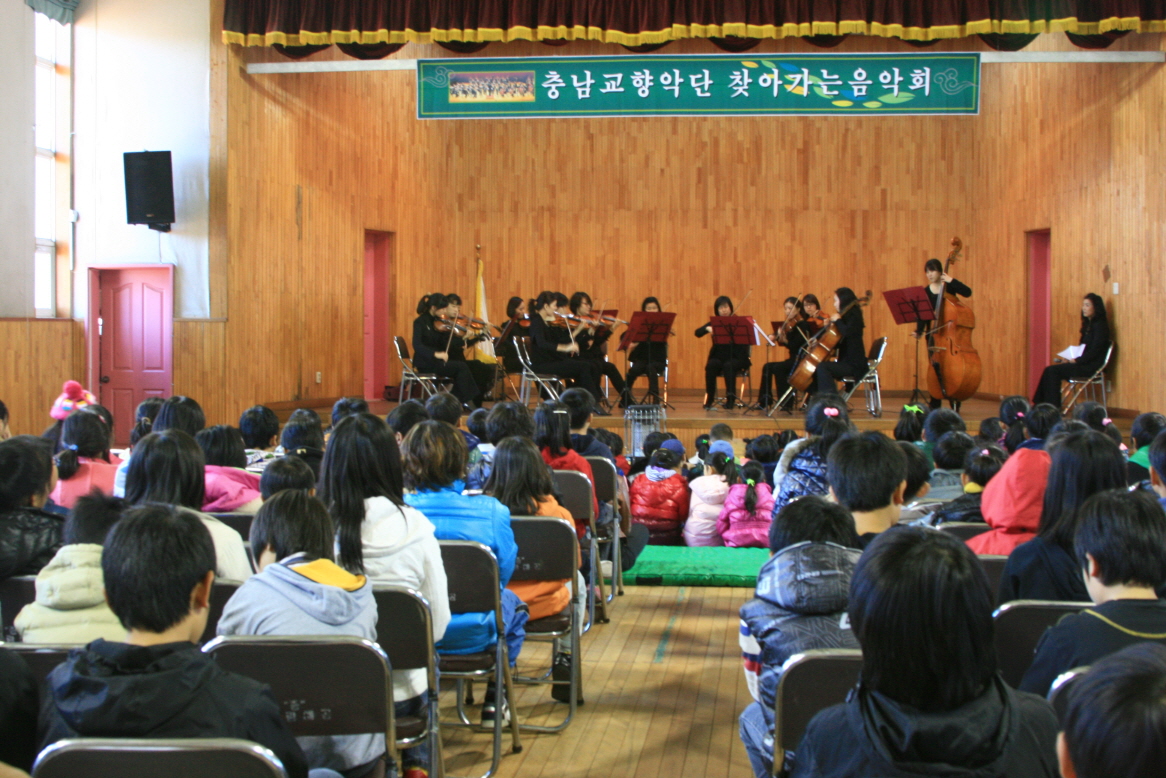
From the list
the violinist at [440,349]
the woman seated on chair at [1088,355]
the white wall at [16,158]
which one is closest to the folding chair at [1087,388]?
the woman seated on chair at [1088,355]

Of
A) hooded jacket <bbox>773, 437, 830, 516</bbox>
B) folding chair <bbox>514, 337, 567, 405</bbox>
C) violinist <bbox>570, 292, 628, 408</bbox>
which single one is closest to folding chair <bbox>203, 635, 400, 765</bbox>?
hooded jacket <bbox>773, 437, 830, 516</bbox>

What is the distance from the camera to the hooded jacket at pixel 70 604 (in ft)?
6.77

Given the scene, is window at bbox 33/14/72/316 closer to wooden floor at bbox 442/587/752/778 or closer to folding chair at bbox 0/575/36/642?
wooden floor at bbox 442/587/752/778

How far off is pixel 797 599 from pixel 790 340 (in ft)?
26.4

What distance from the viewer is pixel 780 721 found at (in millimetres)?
1838

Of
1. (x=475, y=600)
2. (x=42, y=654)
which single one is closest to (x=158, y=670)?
(x=42, y=654)

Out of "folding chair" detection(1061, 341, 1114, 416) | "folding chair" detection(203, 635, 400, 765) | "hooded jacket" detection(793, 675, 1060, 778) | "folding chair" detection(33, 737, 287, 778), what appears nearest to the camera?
"hooded jacket" detection(793, 675, 1060, 778)

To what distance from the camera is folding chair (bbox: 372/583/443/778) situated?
234 centimetres

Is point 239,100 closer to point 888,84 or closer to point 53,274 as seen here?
point 53,274

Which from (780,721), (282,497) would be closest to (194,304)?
(282,497)

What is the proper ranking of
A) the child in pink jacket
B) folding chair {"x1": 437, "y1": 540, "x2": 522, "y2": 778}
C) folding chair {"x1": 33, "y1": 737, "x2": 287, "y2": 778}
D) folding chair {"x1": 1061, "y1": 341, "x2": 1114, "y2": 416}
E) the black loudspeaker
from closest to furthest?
folding chair {"x1": 33, "y1": 737, "x2": 287, "y2": 778} < folding chair {"x1": 437, "y1": 540, "x2": 522, "y2": 778} < the child in pink jacket < the black loudspeaker < folding chair {"x1": 1061, "y1": 341, "x2": 1114, "y2": 416}

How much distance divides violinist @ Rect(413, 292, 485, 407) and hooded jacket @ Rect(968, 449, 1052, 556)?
700cm

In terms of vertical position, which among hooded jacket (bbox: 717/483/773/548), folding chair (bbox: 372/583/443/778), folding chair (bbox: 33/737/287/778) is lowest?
hooded jacket (bbox: 717/483/773/548)

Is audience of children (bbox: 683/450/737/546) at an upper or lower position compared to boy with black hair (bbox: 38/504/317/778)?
lower
